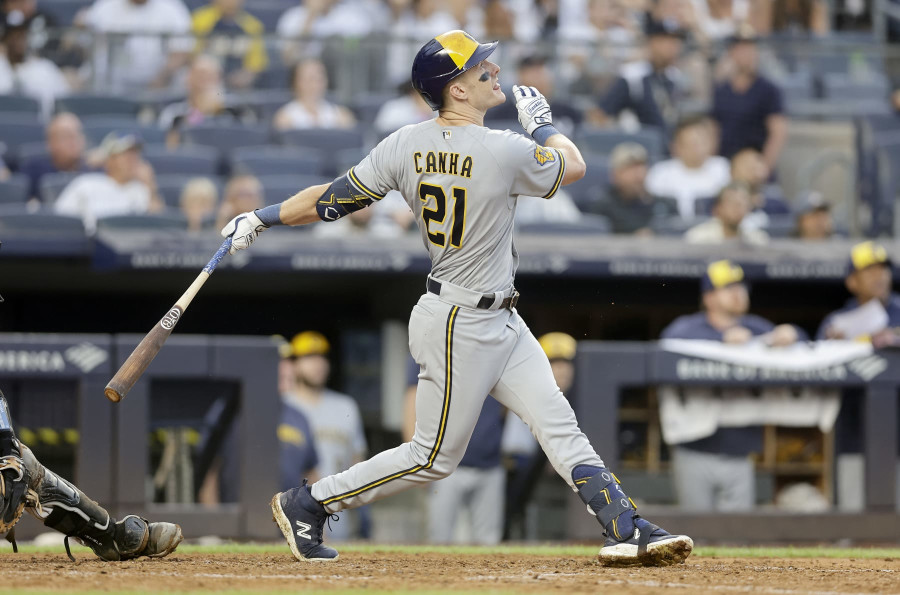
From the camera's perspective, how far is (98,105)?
9.20m

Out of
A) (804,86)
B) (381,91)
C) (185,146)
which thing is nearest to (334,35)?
(381,91)

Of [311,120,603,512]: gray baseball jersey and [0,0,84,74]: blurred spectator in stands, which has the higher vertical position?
[0,0,84,74]: blurred spectator in stands

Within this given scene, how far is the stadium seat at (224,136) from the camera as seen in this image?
9.07 m

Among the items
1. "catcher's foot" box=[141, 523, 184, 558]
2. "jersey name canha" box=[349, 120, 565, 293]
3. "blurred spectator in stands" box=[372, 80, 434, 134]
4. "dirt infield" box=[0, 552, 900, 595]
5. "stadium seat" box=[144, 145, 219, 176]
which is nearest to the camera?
"dirt infield" box=[0, 552, 900, 595]

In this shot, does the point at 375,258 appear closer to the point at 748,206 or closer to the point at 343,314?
the point at 343,314

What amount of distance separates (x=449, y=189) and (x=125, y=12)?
6419mm

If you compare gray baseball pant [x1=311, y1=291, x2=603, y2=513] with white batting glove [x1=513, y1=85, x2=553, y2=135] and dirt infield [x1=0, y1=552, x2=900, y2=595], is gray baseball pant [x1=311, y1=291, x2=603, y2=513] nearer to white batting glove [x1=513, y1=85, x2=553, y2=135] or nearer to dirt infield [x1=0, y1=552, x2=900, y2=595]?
dirt infield [x1=0, y1=552, x2=900, y2=595]

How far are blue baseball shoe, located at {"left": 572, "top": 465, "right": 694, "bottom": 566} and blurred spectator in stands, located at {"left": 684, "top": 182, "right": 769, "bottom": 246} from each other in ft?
12.9

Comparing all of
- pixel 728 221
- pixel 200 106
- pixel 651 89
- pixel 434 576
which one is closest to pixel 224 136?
pixel 200 106

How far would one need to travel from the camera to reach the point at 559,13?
1077cm

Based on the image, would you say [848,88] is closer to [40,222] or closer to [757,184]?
[757,184]

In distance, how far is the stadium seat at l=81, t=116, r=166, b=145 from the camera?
8695mm

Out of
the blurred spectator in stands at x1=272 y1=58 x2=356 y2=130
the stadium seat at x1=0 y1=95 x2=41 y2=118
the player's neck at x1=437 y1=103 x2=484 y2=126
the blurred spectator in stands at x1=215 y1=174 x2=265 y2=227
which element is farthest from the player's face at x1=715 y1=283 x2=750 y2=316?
the stadium seat at x1=0 y1=95 x2=41 y2=118

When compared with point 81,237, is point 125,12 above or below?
above
